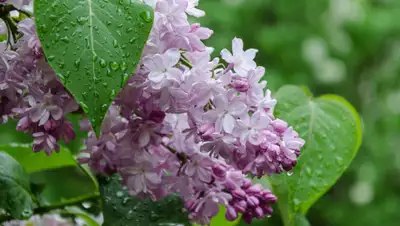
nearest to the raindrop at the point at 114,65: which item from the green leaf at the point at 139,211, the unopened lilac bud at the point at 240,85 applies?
the unopened lilac bud at the point at 240,85

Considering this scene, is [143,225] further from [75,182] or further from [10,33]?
[75,182]

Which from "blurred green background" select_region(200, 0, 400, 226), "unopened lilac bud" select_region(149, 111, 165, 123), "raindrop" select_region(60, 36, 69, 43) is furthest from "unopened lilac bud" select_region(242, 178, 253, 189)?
"blurred green background" select_region(200, 0, 400, 226)

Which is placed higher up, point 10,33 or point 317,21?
point 10,33

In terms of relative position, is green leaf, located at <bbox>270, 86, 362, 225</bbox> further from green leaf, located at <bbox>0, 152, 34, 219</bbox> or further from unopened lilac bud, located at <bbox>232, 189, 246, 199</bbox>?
green leaf, located at <bbox>0, 152, 34, 219</bbox>

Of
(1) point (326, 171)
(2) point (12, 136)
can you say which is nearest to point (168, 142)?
(1) point (326, 171)

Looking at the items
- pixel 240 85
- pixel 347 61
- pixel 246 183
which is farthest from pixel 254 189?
pixel 347 61

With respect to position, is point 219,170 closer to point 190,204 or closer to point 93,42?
point 190,204
